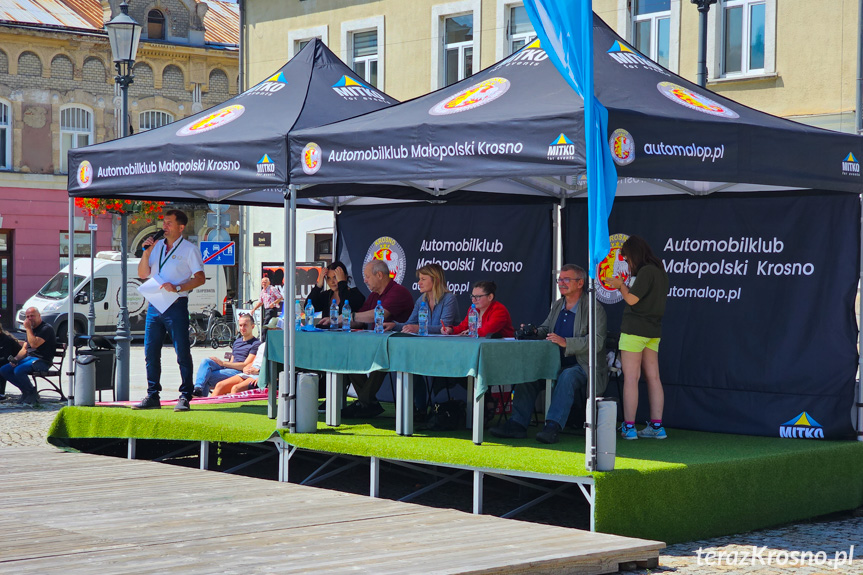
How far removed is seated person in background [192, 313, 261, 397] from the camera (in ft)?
40.4

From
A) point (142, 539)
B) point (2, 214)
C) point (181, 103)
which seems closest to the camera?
point (142, 539)

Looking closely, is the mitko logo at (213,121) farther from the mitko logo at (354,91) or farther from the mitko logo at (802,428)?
the mitko logo at (802,428)

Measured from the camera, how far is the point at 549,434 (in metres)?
8.32

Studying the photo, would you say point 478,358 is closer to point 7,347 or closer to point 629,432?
point 629,432

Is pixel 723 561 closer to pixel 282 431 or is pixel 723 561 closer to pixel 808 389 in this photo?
pixel 808 389

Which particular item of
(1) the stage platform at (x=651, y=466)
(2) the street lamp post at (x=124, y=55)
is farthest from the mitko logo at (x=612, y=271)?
(2) the street lamp post at (x=124, y=55)

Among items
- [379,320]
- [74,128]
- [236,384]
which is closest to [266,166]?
[379,320]

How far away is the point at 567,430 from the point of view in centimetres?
917

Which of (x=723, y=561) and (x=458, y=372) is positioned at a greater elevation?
(x=458, y=372)

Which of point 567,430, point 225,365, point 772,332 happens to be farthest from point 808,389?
point 225,365

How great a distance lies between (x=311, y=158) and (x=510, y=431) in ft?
7.84

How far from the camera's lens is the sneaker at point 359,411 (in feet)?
33.0

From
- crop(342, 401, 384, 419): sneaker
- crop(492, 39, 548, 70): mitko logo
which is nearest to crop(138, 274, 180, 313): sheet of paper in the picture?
crop(342, 401, 384, 419): sneaker

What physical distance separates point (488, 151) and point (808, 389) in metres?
3.45
